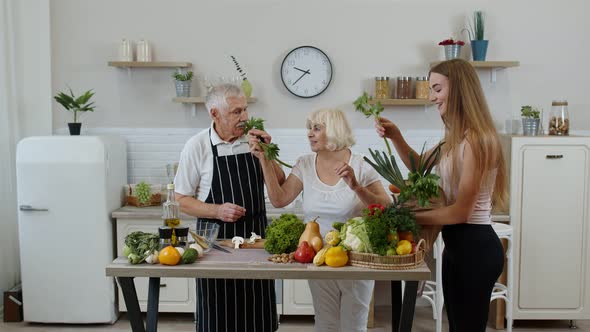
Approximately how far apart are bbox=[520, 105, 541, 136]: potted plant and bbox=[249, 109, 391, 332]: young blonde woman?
2341mm

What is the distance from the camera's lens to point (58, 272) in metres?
4.94

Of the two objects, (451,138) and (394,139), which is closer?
(451,138)

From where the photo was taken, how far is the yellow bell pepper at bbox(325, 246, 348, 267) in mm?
2672

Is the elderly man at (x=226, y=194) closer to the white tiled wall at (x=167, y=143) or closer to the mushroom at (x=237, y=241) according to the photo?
the mushroom at (x=237, y=241)

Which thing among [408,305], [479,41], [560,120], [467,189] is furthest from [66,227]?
[560,120]

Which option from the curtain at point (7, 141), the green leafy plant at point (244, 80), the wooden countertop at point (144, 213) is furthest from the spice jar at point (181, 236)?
the curtain at point (7, 141)

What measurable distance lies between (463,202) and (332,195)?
0.68 m

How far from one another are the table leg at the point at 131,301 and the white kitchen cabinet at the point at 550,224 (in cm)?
304

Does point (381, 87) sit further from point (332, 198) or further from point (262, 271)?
point (262, 271)

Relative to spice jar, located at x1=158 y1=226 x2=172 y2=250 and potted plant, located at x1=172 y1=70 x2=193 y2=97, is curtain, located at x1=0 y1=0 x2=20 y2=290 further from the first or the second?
spice jar, located at x1=158 y1=226 x2=172 y2=250

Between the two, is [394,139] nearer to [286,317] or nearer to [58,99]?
[286,317]

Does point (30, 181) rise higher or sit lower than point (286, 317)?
higher

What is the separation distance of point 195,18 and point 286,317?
8.15 ft

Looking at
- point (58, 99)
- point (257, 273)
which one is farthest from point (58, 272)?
A: point (257, 273)
